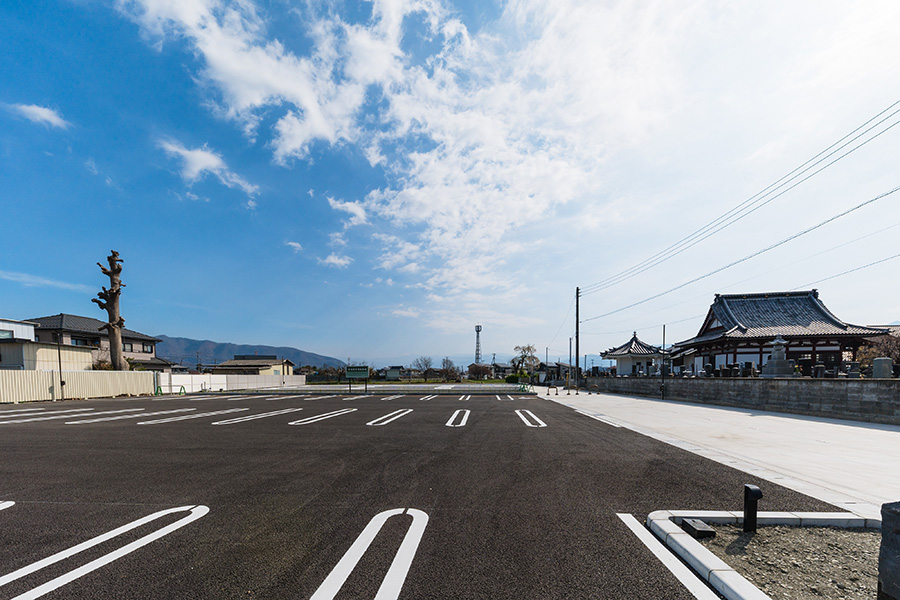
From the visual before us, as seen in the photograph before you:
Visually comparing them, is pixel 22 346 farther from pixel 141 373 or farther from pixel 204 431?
pixel 204 431

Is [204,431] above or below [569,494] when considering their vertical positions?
below

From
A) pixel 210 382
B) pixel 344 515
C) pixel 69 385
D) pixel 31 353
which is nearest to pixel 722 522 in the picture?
pixel 344 515

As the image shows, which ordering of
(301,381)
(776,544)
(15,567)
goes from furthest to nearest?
(301,381)
(776,544)
(15,567)

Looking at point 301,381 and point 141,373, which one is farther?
point 301,381

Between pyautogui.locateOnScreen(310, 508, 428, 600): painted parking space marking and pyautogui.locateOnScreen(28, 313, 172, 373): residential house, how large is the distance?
41.9 metres

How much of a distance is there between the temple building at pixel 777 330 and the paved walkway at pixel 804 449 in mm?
12509

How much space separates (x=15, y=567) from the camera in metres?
3.06

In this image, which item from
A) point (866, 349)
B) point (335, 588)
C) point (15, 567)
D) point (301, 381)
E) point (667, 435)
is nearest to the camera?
point (335, 588)

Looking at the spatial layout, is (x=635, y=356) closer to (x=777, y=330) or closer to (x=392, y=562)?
(x=777, y=330)

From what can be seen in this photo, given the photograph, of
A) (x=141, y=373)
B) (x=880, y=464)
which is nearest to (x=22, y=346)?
(x=141, y=373)

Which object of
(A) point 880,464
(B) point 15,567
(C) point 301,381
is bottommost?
(C) point 301,381

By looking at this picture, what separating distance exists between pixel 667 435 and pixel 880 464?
3.60 metres

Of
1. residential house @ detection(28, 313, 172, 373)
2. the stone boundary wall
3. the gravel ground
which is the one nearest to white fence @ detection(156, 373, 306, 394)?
residential house @ detection(28, 313, 172, 373)

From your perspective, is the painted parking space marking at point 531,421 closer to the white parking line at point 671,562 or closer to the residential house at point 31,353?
the white parking line at point 671,562
